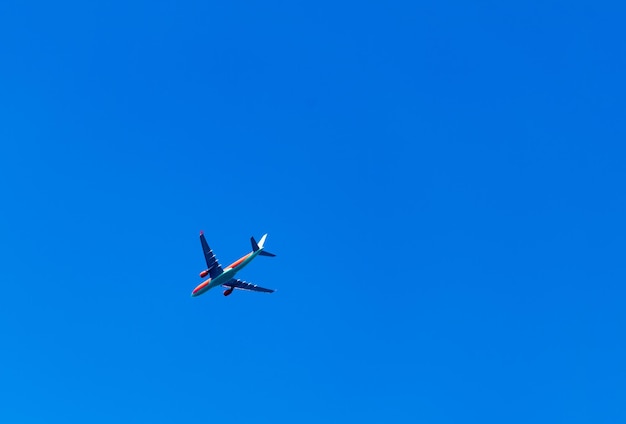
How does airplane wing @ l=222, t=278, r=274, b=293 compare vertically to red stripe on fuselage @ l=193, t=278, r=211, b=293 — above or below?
above

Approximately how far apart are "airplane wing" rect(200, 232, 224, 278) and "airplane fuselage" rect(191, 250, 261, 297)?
4.89 ft

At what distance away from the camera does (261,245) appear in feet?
537

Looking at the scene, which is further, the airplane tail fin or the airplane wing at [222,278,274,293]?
the airplane wing at [222,278,274,293]

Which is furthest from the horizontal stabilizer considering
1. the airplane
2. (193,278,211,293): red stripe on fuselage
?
(193,278,211,293): red stripe on fuselage

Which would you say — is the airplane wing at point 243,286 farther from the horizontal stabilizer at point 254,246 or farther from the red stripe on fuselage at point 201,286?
the horizontal stabilizer at point 254,246

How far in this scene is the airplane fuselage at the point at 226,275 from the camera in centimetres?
16375

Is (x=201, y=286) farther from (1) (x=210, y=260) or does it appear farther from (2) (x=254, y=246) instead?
(2) (x=254, y=246)

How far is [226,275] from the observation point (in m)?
167

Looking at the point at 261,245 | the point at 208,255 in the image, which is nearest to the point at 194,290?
the point at 208,255

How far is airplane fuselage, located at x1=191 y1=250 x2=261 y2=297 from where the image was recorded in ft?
537

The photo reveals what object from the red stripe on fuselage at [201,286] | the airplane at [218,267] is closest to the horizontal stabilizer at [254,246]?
the airplane at [218,267]

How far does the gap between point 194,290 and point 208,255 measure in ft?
33.4

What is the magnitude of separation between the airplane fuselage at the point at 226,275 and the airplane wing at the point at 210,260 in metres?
1.49

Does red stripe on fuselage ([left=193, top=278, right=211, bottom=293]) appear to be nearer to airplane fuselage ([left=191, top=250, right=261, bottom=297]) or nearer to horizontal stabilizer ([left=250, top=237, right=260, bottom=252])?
airplane fuselage ([left=191, top=250, right=261, bottom=297])
